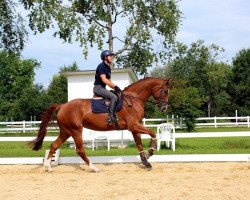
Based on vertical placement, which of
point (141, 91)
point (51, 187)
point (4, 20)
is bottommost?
point (51, 187)

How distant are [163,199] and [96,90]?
411 cm

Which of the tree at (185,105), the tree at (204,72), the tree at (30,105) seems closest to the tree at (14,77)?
the tree at (30,105)

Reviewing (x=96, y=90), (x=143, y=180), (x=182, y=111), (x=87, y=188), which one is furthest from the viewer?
(x=182, y=111)

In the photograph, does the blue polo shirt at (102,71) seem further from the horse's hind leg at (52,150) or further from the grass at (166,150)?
the grass at (166,150)

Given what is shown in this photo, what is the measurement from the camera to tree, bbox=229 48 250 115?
1854 inches

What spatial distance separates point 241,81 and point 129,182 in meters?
44.1

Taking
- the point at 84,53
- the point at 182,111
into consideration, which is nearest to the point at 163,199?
the point at 182,111

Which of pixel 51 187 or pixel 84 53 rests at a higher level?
pixel 84 53

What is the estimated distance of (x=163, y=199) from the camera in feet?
19.6

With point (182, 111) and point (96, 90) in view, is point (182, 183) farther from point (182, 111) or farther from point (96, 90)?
point (182, 111)

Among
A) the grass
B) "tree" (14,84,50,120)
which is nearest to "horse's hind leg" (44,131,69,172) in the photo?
the grass

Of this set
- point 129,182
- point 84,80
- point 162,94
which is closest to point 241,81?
point 84,80

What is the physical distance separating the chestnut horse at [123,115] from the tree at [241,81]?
36.4 meters

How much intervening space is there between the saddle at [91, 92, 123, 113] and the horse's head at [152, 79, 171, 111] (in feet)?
2.82
